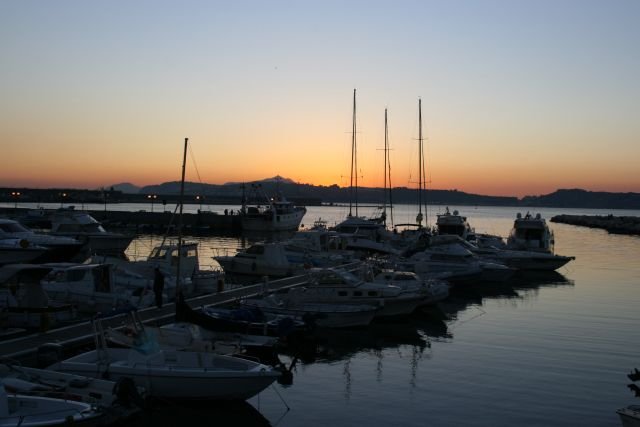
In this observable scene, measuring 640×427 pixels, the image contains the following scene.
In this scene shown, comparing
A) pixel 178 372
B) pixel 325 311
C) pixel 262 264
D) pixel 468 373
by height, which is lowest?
pixel 468 373

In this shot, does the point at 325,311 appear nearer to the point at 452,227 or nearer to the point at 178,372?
the point at 178,372

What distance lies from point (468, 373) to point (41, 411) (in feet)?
37.6

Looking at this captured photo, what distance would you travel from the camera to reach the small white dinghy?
10.7 metres

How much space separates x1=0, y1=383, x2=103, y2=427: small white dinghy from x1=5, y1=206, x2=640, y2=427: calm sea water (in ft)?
8.56

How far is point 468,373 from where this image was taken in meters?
18.4

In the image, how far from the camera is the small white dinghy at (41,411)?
10.7 metres

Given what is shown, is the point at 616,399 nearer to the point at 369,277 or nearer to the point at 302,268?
the point at 369,277

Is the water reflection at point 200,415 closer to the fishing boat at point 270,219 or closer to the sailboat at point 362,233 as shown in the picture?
the sailboat at point 362,233

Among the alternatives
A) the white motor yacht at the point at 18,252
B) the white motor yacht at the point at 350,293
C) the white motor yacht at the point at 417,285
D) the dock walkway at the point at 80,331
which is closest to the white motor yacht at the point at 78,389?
the dock walkway at the point at 80,331

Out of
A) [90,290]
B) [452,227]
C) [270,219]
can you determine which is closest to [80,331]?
[90,290]

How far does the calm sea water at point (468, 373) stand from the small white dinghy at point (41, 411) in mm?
2609

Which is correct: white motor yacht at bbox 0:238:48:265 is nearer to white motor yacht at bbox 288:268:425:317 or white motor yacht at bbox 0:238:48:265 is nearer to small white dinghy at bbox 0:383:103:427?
white motor yacht at bbox 288:268:425:317

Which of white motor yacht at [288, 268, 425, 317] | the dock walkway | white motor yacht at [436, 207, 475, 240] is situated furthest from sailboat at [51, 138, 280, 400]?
white motor yacht at [436, 207, 475, 240]

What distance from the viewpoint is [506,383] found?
1722 cm
